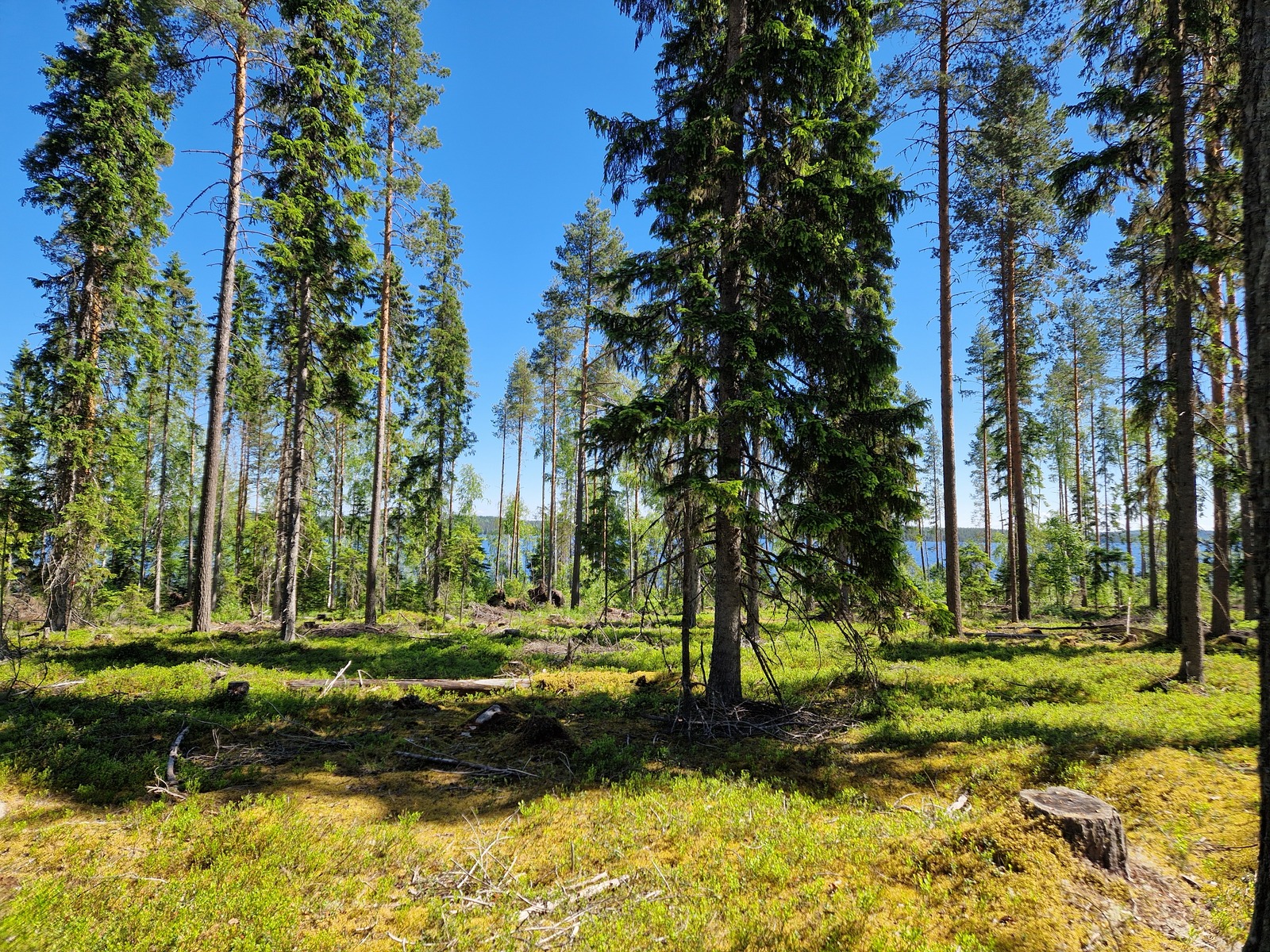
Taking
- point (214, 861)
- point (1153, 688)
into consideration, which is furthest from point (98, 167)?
point (1153, 688)

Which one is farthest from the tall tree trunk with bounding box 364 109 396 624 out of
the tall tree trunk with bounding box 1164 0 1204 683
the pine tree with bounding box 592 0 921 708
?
the tall tree trunk with bounding box 1164 0 1204 683

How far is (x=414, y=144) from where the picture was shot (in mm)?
17391

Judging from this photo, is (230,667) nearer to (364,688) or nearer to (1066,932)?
(364,688)

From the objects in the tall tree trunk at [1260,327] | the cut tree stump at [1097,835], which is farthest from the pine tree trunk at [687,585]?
the tall tree trunk at [1260,327]

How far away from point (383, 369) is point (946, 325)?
1761 centimetres

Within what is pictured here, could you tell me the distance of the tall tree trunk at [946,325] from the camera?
43.3 ft

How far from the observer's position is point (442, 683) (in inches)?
436

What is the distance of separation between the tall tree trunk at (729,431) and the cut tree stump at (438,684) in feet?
17.9

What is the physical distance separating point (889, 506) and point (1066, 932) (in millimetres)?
5272

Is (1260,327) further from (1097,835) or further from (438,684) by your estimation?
(438,684)

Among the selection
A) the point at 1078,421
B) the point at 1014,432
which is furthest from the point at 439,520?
the point at 1078,421

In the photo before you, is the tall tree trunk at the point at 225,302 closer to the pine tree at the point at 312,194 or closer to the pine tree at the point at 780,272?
the pine tree at the point at 312,194

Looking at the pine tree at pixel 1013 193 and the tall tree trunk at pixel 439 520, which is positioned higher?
the pine tree at pixel 1013 193

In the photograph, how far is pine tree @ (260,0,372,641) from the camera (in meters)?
13.2
